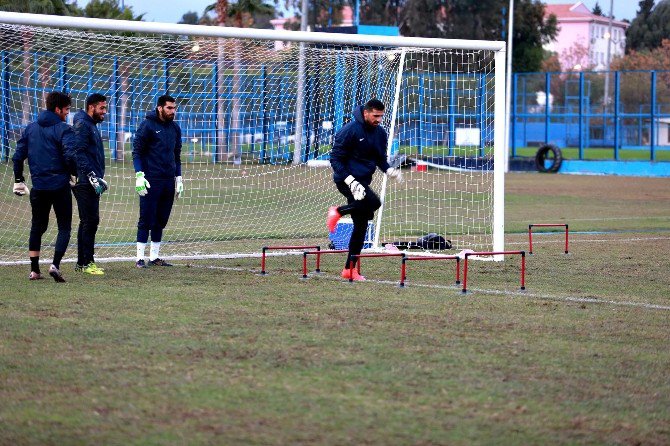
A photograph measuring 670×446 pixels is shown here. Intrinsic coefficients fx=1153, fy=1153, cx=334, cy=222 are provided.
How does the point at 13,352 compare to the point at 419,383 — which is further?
the point at 13,352

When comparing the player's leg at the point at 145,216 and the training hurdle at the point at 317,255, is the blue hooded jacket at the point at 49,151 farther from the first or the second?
the training hurdle at the point at 317,255

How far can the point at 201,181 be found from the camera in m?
20.5

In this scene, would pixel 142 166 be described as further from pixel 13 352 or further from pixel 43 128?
pixel 13 352

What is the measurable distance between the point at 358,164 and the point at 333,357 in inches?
193

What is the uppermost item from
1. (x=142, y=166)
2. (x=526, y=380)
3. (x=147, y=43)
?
(x=147, y=43)

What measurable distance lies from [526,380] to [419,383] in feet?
2.34

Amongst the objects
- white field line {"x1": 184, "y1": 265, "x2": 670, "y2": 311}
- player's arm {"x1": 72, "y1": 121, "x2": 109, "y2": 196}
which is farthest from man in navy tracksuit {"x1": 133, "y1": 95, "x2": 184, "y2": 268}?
white field line {"x1": 184, "y1": 265, "x2": 670, "y2": 311}

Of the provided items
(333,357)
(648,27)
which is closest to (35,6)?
(333,357)

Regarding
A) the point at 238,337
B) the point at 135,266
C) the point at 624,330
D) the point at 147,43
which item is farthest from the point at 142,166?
the point at 624,330

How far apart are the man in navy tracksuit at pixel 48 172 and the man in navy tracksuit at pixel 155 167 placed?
1.48 metres

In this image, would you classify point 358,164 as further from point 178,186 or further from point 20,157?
point 20,157

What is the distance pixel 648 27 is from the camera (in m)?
106

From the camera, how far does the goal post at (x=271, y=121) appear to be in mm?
15711

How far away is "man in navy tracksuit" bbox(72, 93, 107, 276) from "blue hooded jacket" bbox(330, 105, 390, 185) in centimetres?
251
